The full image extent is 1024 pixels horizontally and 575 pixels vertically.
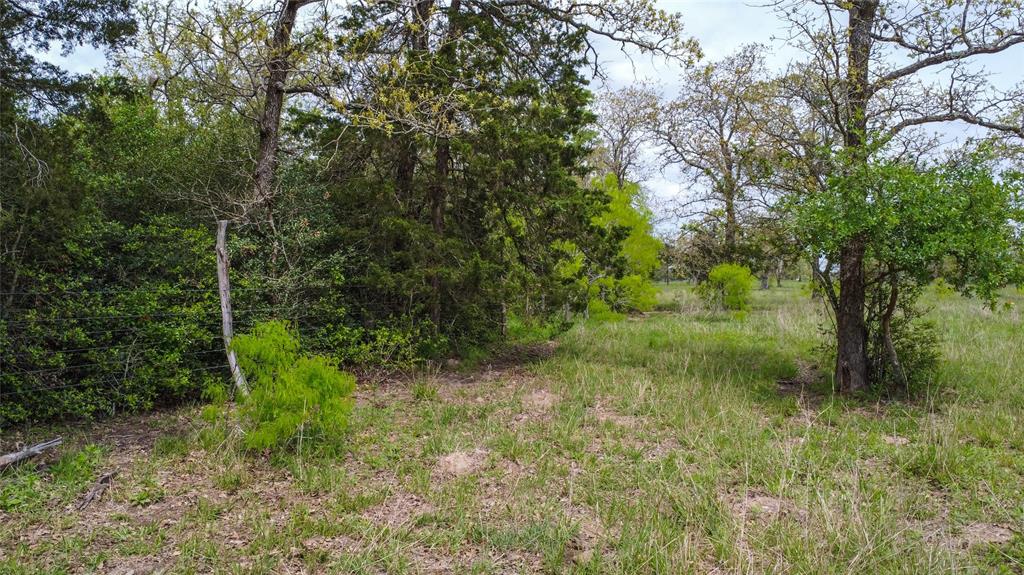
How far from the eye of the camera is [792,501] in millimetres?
3701

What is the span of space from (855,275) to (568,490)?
16.2ft

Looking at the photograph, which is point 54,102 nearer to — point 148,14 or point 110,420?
point 148,14

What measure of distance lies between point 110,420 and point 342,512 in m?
3.62

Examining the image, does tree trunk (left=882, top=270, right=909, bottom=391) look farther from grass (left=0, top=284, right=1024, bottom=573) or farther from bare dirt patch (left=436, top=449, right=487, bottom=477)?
bare dirt patch (left=436, top=449, right=487, bottom=477)

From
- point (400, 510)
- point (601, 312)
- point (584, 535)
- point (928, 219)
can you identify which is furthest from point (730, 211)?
point (400, 510)

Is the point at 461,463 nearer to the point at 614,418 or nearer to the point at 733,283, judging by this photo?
the point at 614,418

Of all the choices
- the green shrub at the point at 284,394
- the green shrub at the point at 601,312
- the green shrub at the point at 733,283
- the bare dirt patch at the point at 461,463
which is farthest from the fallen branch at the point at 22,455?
the green shrub at the point at 733,283

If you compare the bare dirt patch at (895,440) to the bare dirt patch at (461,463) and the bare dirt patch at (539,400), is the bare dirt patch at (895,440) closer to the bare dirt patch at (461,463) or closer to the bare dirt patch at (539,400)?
the bare dirt patch at (539,400)

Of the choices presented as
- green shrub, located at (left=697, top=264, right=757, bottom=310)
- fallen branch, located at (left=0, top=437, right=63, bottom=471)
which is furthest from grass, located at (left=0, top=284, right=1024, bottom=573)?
green shrub, located at (left=697, top=264, right=757, bottom=310)

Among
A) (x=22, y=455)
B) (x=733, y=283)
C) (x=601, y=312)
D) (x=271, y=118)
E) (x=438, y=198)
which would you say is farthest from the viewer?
(x=733, y=283)

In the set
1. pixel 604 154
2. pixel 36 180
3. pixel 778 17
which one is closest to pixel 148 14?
pixel 36 180

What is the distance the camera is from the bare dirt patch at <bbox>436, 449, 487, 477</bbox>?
14.3 feet

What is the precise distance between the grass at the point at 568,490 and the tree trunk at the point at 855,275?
0.41 metres

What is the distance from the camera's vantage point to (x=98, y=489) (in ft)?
12.9
